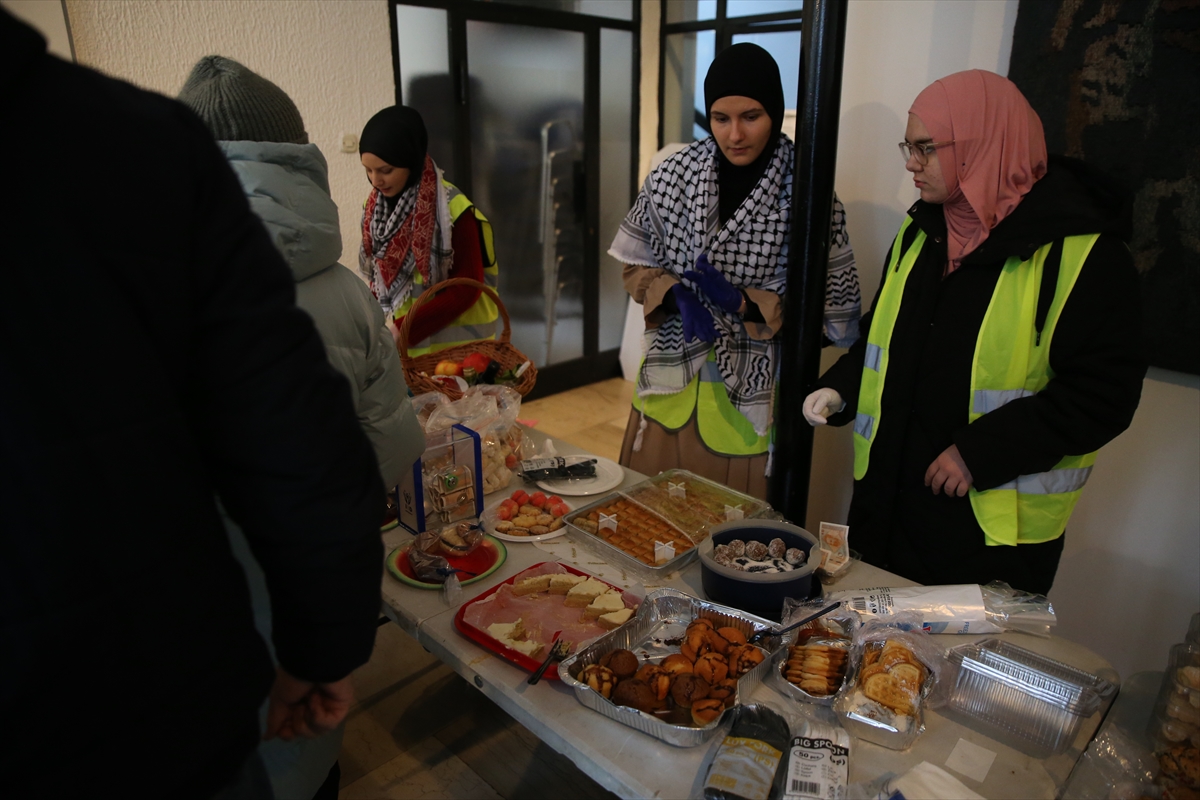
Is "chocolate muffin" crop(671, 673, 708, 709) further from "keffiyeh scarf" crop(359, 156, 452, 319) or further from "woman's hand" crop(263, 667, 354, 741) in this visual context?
"keffiyeh scarf" crop(359, 156, 452, 319)

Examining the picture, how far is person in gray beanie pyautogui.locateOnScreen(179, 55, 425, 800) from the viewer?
983mm

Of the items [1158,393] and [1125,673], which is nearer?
[1158,393]

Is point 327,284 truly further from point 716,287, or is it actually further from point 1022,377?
point 1022,377

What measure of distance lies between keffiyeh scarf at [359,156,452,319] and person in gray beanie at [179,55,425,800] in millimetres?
1420

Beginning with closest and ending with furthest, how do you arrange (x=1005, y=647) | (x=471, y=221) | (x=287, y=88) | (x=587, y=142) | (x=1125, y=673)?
(x=1005, y=647) → (x=1125, y=673) → (x=471, y=221) → (x=287, y=88) → (x=587, y=142)

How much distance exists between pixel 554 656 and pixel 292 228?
71 centimetres

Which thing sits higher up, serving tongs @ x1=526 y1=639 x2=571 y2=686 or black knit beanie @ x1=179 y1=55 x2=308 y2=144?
black knit beanie @ x1=179 y1=55 x2=308 y2=144

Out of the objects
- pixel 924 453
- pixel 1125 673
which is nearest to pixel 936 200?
pixel 924 453

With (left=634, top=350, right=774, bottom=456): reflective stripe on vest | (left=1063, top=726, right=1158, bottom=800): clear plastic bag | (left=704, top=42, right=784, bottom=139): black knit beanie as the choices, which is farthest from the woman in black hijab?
(left=1063, top=726, right=1158, bottom=800): clear plastic bag

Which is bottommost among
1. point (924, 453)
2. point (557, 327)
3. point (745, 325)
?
point (557, 327)

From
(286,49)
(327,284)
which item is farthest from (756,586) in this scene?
(286,49)

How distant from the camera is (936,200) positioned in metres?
1.56

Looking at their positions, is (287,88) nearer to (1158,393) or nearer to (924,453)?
(924,453)

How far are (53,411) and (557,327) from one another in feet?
13.9
